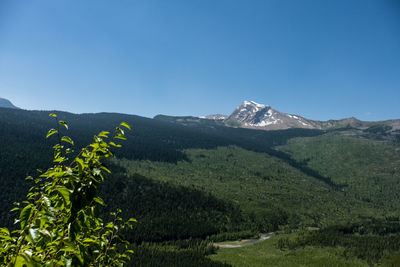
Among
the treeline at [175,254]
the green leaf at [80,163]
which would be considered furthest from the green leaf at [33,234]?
the treeline at [175,254]

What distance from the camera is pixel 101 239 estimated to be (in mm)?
7820

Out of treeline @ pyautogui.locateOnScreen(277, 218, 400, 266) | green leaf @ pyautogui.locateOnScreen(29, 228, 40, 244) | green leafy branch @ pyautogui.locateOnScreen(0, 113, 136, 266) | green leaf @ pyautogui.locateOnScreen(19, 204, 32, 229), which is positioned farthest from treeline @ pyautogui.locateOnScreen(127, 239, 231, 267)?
green leaf @ pyautogui.locateOnScreen(29, 228, 40, 244)

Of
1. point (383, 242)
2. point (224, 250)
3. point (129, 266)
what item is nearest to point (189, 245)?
point (224, 250)

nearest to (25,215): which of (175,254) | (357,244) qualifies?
(175,254)

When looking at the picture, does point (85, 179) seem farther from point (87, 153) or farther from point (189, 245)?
point (189, 245)

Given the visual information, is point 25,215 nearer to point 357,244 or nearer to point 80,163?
point 80,163

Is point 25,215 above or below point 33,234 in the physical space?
above

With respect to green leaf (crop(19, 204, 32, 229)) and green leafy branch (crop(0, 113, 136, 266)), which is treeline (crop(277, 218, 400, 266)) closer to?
green leafy branch (crop(0, 113, 136, 266))

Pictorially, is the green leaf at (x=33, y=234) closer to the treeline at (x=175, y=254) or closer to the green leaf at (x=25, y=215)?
the green leaf at (x=25, y=215)

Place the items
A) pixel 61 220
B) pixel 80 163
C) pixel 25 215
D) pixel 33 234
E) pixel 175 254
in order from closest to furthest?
pixel 33 234
pixel 25 215
pixel 80 163
pixel 61 220
pixel 175 254

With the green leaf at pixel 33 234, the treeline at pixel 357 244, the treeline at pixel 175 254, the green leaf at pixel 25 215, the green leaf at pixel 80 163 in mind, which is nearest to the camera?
the green leaf at pixel 33 234

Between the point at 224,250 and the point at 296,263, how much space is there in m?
51.1

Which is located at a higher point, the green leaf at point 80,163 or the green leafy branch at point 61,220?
the green leaf at point 80,163

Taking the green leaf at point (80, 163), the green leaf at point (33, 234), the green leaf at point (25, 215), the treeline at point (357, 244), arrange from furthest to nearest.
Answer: the treeline at point (357, 244)
the green leaf at point (80, 163)
the green leaf at point (25, 215)
the green leaf at point (33, 234)
